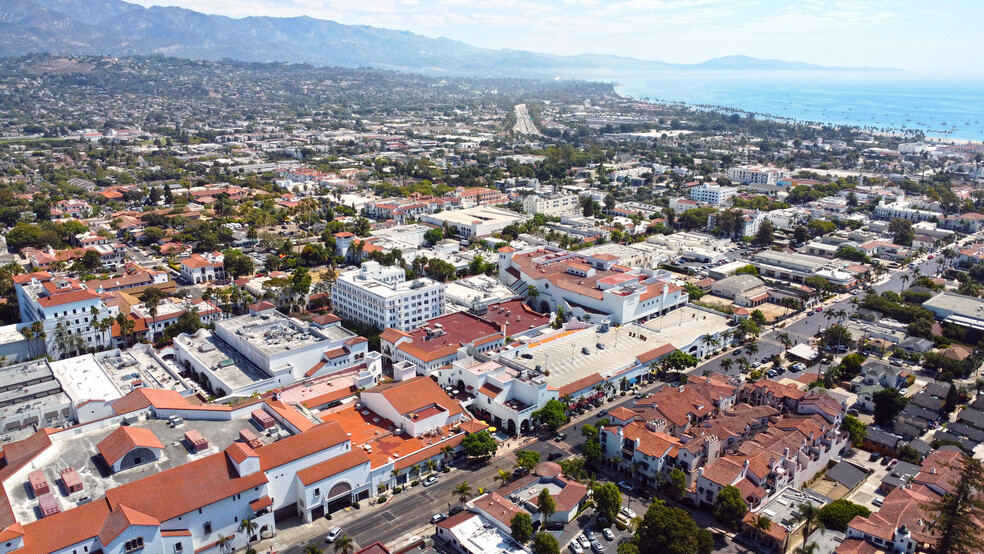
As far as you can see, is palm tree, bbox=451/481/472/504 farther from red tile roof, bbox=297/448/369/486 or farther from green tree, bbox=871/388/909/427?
green tree, bbox=871/388/909/427

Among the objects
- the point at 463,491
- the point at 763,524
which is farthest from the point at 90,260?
the point at 763,524

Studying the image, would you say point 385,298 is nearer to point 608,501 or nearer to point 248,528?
point 248,528

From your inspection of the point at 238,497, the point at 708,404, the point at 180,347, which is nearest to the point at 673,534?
the point at 708,404

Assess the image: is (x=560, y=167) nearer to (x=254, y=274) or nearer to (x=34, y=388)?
(x=254, y=274)

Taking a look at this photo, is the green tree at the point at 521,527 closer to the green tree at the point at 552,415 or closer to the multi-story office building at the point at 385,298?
the green tree at the point at 552,415

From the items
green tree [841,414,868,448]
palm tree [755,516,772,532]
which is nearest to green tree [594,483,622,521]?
palm tree [755,516,772,532]

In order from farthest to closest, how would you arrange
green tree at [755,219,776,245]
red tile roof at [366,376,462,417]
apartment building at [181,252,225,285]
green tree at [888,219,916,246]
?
green tree at [755,219,776,245] → green tree at [888,219,916,246] → apartment building at [181,252,225,285] → red tile roof at [366,376,462,417]
